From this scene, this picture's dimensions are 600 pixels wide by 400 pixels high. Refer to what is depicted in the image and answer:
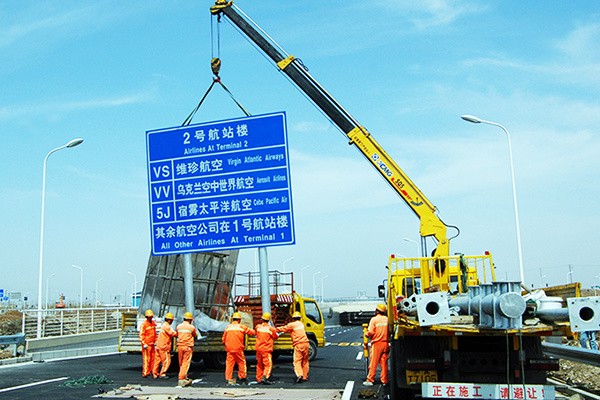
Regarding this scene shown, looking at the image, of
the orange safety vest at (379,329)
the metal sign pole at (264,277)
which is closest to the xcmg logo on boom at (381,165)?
the metal sign pole at (264,277)

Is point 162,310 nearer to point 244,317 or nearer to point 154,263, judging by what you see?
point 154,263

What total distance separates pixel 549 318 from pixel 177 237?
34.1 ft

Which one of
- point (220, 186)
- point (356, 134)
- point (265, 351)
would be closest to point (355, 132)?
point (356, 134)

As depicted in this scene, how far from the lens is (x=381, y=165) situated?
62.3ft

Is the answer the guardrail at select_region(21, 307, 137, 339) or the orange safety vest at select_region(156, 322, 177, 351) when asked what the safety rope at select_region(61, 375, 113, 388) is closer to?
the orange safety vest at select_region(156, 322, 177, 351)

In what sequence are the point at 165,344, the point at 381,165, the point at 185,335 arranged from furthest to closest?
1. the point at 381,165
2. the point at 165,344
3. the point at 185,335

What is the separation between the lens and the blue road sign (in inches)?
589

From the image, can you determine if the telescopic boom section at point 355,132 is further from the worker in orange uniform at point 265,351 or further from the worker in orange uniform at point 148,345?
the worker in orange uniform at point 148,345

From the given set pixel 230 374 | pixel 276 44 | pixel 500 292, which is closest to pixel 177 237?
pixel 230 374

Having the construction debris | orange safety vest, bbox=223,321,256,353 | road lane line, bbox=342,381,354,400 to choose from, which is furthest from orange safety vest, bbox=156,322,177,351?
road lane line, bbox=342,381,354,400

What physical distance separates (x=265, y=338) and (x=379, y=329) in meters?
2.57

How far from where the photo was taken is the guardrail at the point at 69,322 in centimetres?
2275

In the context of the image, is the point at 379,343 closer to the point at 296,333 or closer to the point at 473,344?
the point at 296,333

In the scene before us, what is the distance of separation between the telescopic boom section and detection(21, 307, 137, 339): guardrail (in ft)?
40.4
